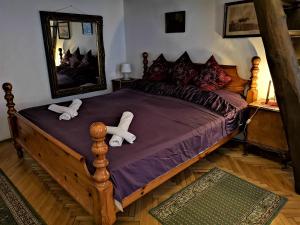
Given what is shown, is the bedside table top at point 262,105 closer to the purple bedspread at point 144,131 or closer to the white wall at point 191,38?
the purple bedspread at point 144,131

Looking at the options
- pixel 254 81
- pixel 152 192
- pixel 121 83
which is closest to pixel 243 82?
pixel 254 81

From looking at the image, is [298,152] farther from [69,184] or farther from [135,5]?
[135,5]

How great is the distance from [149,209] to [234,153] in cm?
152

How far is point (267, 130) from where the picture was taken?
266cm

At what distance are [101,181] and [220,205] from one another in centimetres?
115

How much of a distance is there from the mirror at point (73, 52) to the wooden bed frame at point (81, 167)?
1.26 meters

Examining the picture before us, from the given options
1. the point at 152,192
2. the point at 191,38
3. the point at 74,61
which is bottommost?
the point at 152,192

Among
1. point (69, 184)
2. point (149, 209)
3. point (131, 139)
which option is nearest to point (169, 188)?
point (149, 209)

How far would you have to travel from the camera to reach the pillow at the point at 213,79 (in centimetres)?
314

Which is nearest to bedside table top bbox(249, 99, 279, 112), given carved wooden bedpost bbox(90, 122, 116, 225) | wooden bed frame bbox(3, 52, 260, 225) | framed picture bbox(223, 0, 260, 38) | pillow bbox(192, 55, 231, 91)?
wooden bed frame bbox(3, 52, 260, 225)

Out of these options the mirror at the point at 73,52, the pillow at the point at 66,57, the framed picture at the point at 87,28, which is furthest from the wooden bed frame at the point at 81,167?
the framed picture at the point at 87,28

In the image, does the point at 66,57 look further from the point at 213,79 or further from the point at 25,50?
the point at 213,79

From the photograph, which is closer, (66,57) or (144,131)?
(144,131)

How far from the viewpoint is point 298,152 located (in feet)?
6.82
